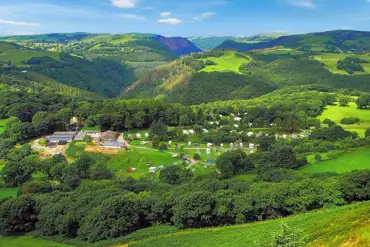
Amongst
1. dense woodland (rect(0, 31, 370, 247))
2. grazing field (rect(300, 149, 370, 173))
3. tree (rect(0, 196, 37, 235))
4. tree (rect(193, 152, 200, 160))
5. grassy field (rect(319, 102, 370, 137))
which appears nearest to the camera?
dense woodland (rect(0, 31, 370, 247))

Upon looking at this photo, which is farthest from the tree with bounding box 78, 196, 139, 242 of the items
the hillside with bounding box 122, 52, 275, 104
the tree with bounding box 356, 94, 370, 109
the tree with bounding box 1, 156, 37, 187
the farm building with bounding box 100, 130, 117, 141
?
the hillside with bounding box 122, 52, 275, 104

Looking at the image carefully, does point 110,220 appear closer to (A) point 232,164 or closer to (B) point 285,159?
(A) point 232,164

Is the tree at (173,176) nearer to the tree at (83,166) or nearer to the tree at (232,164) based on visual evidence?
the tree at (232,164)

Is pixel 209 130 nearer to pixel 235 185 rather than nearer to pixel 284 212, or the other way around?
pixel 235 185

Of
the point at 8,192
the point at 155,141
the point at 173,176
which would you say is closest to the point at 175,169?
the point at 173,176

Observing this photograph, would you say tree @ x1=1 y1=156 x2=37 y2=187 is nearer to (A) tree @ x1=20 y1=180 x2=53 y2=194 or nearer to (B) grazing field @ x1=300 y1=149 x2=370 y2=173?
(A) tree @ x1=20 y1=180 x2=53 y2=194

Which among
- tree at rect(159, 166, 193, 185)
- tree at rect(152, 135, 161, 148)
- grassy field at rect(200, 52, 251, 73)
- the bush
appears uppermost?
grassy field at rect(200, 52, 251, 73)

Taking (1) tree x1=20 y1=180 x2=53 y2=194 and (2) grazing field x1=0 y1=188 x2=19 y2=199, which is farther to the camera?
(2) grazing field x1=0 y1=188 x2=19 y2=199
